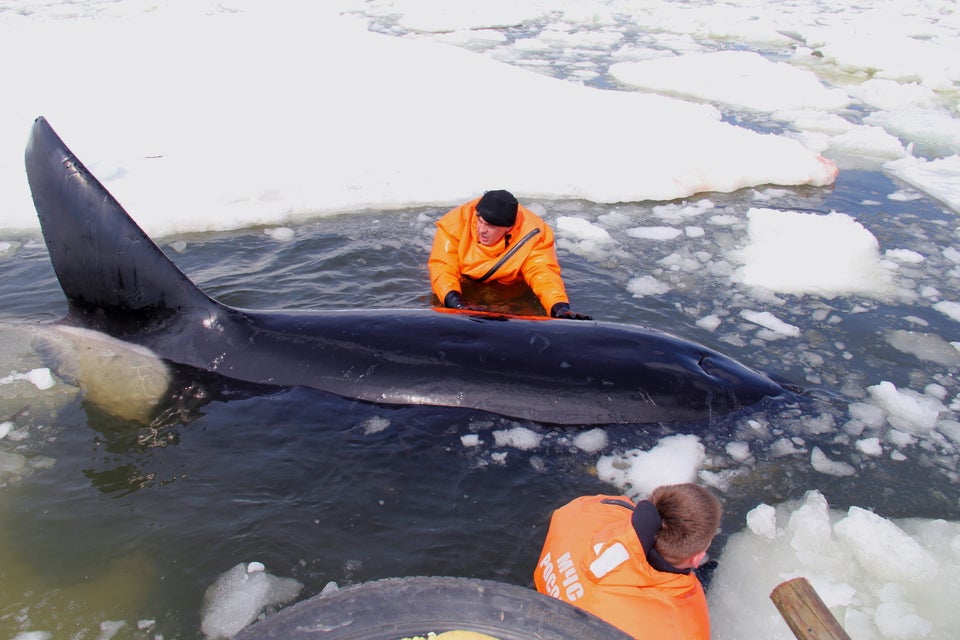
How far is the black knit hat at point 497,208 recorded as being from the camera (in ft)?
20.0

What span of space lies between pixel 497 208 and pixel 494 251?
59 cm

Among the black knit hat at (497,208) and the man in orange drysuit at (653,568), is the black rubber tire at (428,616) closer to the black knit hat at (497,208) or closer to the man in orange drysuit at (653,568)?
the man in orange drysuit at (653,568)

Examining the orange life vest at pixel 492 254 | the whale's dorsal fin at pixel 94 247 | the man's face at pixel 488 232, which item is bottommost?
the orange life vest at pixel 492 254

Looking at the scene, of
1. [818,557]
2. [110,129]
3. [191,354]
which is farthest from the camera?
[110,129]

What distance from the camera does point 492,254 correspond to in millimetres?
6613

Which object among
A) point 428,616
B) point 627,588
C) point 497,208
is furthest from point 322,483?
point 497,208

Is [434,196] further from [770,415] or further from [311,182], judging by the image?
[770,415]

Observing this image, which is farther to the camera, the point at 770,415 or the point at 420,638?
the point at 770,415

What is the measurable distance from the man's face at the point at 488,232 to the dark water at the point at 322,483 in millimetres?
1718

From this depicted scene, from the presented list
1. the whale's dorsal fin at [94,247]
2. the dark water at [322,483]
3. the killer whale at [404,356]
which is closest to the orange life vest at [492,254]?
the dark water at [322,483]

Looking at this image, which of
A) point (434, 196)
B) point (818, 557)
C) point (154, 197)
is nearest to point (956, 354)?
point (818, 557)

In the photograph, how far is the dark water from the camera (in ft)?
11.9

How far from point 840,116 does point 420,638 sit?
13.0 metres

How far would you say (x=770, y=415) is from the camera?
489cm
